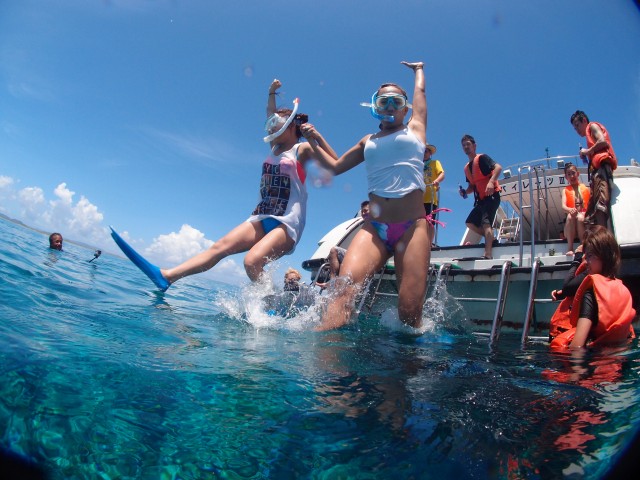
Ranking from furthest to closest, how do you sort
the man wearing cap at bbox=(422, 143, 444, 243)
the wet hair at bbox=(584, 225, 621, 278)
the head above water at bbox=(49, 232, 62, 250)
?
the head above water at bbox=(49, 232, 62, 250) < the man wearing cap at bbox=(422, 143, 444, 243) < the wet hair at bbox=(584, 225, 621, 278)

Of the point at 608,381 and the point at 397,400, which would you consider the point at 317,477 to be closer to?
the point at 397,400

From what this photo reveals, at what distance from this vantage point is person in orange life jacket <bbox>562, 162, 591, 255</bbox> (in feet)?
18.7

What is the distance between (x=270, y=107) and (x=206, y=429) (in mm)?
3873

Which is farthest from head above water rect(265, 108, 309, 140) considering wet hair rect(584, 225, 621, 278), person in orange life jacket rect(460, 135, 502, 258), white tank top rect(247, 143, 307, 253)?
person in orange life jacket rect(460, 135, 502, 258)

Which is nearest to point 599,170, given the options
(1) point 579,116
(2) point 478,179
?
(1) point 579,116

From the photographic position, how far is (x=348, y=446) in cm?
124

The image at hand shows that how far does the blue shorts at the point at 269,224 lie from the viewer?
13.3ft

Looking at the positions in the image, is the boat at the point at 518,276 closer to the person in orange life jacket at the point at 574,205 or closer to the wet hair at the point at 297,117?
the person in orange life jacket at the point at 574,205

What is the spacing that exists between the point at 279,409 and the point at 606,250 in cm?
299

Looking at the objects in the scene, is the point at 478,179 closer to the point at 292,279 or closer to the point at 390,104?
the point at 292,279

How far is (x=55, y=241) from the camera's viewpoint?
9.26 metres

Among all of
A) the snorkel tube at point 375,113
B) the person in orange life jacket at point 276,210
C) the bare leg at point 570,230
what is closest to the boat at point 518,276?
the bare leg at point 570,230

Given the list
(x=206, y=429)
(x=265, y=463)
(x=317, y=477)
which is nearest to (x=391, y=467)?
(x=317, y=477)

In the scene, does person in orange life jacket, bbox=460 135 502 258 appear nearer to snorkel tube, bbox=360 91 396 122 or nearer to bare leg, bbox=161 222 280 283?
snorkel tube, bbox=360 91 396 122
